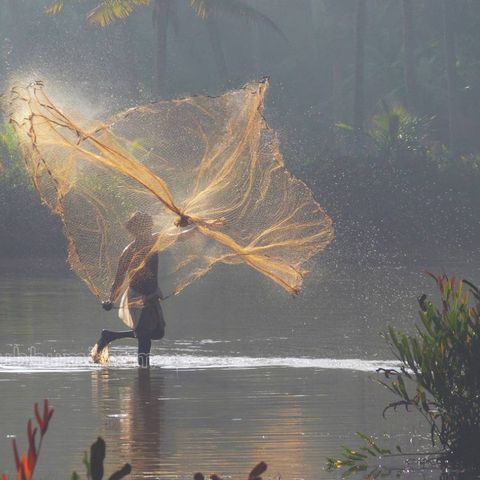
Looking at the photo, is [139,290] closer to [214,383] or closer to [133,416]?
[214,383]

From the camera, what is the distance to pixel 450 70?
57219 millimetres

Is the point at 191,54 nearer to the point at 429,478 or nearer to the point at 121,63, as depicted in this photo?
the point at 121,63

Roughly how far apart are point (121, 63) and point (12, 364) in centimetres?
4819

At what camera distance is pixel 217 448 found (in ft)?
36.6

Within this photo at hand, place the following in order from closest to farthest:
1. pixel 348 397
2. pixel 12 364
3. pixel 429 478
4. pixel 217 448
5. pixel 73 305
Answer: pixel 429 478
pixel 217 448
pixel 348 397
pixel 12 364
pixel 73 305

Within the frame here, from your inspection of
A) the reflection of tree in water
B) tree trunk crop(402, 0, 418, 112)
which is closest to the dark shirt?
the reflection of tree in water

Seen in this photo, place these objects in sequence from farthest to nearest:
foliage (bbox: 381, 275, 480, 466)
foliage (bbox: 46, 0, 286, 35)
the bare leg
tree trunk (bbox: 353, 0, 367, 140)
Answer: tree trunk (bbox: 353, 0, 367, 140) < foliage (bbox: 46, 0, 286, 35) < the bare leg < foliage (bbox: 381, 275, 480, 466)

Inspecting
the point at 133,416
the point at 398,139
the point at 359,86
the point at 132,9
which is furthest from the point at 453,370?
the point at 359,86

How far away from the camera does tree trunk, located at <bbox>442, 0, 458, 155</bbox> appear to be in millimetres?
55534

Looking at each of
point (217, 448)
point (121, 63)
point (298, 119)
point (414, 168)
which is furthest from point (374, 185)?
point (217, 448)

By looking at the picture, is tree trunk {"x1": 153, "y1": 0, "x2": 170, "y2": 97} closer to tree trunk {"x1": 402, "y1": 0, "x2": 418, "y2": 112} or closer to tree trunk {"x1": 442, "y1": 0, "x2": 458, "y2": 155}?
tree trunk {"x1": 402, "y1": 0, "x2": 418, "y2": 112}

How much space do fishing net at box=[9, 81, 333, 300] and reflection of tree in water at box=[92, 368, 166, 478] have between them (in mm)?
→ 1151

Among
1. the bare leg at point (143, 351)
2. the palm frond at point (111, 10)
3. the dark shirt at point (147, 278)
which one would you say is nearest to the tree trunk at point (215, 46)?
the palm frond at point (111, 10)

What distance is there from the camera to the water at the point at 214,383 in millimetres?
11016
